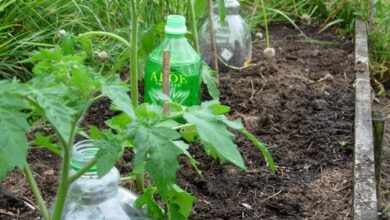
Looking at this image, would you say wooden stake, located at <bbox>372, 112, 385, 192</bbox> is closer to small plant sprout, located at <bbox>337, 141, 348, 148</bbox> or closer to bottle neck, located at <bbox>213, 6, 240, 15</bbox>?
small plant sprout, located at <bbox>337, 141, 348, 148</bbox>

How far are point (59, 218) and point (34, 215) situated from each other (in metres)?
0.69

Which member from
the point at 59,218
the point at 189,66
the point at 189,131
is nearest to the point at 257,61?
the point at 189,66

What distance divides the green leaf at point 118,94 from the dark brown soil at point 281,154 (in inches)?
38.2

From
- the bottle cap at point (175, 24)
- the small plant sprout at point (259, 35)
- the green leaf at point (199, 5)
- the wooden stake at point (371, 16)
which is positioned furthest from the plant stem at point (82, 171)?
the wooden stake at point (371, 16)

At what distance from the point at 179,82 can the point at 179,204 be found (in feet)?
3.63

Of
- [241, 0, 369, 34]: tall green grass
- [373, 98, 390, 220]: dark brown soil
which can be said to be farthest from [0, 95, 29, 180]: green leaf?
[241, 0, 369, 34]: tall green grass

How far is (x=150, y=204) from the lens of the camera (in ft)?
7.12

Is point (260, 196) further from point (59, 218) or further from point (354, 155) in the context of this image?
point (59, 218)

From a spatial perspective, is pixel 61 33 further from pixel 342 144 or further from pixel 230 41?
pixel 342 144

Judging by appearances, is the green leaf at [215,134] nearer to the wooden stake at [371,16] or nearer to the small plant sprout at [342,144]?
the small plant sprout at [342,144]

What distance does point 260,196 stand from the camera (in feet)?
9.02

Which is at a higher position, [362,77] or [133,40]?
[133,40]

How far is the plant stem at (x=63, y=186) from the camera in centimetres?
179

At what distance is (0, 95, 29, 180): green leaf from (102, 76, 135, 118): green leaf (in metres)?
0.22
